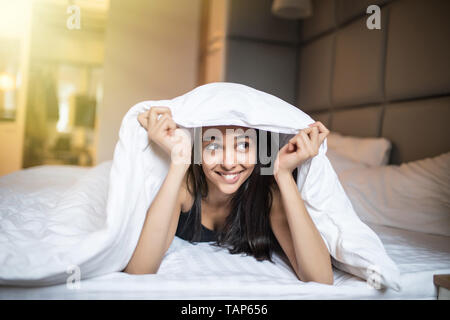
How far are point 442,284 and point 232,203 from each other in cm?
60

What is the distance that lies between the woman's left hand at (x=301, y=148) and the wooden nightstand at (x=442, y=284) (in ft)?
1.29

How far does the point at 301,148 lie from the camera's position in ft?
2.89

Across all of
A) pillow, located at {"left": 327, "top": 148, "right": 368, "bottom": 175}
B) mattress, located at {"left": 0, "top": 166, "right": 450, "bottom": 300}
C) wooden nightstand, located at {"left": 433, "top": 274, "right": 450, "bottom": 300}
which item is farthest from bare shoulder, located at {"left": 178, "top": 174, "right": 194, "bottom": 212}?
pillow, located at {"left": 327, "top": 148, "right": 368, "bottom": 175}

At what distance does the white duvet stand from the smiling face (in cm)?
8

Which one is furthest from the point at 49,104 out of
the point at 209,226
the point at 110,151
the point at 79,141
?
the point at 209,226

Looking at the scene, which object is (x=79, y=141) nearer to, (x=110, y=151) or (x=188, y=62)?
(x=110, y=151)

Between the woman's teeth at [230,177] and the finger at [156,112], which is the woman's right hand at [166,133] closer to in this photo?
the finger at [156,112]

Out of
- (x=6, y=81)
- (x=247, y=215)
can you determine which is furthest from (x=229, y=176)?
(x=6, y=81)

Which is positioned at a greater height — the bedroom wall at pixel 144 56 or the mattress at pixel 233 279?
the bedroom wall at pixel 144 56

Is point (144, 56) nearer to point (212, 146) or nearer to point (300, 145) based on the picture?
point (212, 146)

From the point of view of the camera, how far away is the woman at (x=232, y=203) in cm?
84

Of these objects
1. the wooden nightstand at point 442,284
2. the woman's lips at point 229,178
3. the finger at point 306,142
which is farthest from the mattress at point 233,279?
the finger at point 306,142
